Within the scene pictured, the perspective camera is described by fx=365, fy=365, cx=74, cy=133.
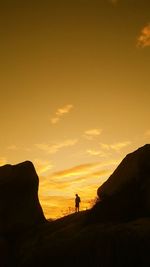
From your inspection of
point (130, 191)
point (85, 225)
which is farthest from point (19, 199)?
point (130, 191)

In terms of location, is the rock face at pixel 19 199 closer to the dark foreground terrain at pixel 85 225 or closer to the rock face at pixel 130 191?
the dark foreground terrain at pixel 85 225

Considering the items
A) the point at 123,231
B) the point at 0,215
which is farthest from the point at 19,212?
the point at 123,231

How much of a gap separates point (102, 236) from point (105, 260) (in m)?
1.20

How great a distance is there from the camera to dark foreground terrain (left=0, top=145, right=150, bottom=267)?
1795cm

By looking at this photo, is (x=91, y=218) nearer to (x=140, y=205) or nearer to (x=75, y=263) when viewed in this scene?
(x=140, y=205)

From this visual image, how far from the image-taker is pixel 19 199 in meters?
29.2

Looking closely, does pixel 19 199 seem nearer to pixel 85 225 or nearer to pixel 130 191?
pixel 85 225

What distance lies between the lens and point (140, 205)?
2227 centimetres

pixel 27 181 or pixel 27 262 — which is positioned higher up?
pixel 27 181

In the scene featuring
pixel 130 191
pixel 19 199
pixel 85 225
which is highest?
pixel 19 199

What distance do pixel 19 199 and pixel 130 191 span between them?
1034cm

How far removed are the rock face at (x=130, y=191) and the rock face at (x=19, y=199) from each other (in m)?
7.11

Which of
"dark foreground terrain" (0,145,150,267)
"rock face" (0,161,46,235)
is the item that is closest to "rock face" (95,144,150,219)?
"dark foreground terrain" (0,145,150,267)

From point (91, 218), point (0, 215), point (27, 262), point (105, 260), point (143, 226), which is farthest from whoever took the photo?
point (0, 215)
